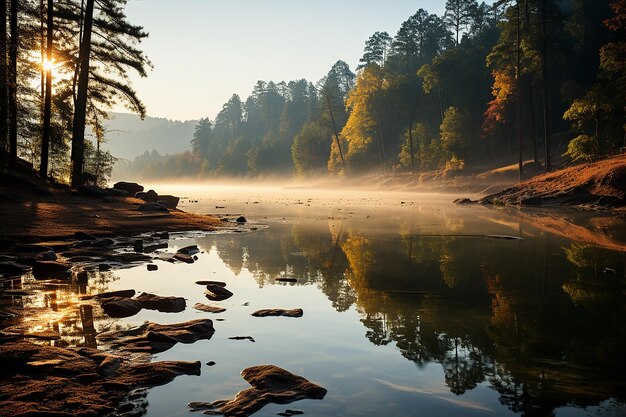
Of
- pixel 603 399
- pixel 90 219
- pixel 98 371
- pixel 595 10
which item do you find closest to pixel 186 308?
pixel 98 371

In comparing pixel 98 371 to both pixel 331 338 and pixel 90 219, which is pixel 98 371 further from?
pixel 90 219

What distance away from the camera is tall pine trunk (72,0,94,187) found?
24.2 meters

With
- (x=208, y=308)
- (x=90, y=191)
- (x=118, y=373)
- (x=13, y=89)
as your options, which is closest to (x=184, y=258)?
(x=208, y=308)

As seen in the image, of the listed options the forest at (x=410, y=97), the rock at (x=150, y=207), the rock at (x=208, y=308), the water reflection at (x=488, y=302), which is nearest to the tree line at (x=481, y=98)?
the forest at (x=410, y=97)

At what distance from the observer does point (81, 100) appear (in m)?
24.3

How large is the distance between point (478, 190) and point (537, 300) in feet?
148

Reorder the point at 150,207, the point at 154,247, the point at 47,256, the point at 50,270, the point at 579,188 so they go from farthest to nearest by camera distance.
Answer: the point at 579,188
the point at 150,207
the point at 154,247
the point at 47,256
the point at 50,270

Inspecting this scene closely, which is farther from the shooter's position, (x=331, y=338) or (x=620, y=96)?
(x=620, y=96)

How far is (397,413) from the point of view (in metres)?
4.29

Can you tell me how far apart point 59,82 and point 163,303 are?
25883 mm

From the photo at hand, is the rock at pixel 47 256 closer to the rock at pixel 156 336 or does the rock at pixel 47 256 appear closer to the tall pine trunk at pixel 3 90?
the rock at pixel 156 336

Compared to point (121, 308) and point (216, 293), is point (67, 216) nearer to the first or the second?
point (216, 293)

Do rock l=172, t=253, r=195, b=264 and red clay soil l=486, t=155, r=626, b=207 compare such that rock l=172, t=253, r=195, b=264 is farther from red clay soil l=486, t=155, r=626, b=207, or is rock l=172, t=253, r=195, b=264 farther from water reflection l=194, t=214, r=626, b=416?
red clay soil l=486, t=155, r=626, b=207

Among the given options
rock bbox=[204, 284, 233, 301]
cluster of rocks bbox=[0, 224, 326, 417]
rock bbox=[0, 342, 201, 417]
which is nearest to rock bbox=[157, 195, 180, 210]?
rock bbox=[204, 284, 233, 301]
